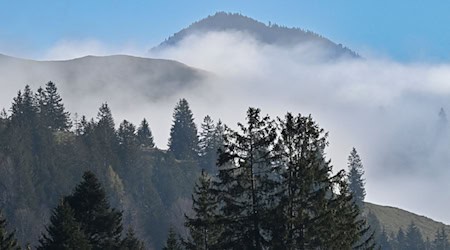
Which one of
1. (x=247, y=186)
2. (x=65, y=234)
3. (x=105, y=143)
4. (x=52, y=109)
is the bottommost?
(x=65, y=234)

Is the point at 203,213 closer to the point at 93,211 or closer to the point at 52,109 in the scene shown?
the point at 93,211

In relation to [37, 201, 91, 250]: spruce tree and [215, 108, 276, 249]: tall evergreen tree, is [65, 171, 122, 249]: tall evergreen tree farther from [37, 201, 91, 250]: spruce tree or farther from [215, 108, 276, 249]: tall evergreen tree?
[215, 108, 276, 249]: tall evergreen tree

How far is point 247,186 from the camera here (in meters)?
38.6

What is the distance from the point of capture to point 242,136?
1505 inches

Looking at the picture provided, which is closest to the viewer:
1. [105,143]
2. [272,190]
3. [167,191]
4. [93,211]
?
[272,190]

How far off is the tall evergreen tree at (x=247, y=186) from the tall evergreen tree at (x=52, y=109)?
14916 centimetres

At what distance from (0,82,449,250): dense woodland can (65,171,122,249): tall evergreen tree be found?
2.3 inches

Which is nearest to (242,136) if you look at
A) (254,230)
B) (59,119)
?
(254,230)

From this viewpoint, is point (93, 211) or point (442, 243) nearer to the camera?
point (93, 211)

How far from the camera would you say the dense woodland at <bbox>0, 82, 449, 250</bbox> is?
38.2 meters

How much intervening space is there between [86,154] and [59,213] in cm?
14536

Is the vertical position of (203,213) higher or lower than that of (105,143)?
lower

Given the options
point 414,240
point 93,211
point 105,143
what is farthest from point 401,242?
point 93,211

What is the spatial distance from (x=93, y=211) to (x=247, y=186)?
10794 mm
